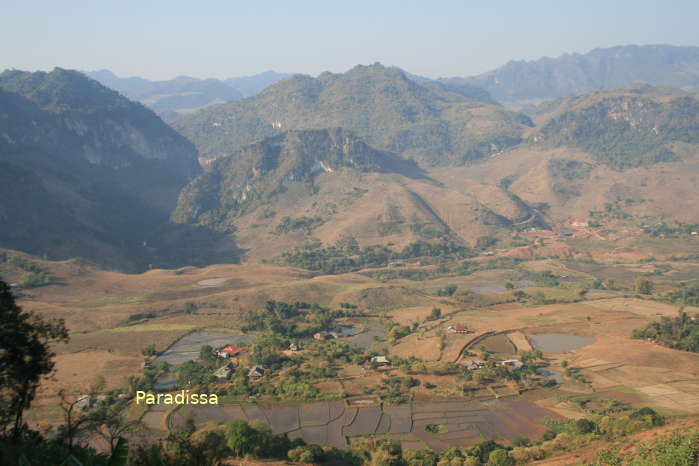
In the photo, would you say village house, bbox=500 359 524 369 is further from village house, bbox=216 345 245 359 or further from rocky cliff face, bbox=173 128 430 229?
rocky cliff face, bbox=173 128 430 229

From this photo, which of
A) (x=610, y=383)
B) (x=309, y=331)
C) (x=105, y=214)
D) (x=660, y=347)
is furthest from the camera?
(x=105, y=214)

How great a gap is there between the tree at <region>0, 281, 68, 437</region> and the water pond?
42.8m

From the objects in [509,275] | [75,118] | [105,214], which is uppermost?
[75,118]

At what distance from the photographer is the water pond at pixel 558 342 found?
172 ft

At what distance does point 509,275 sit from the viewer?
86.2 meters

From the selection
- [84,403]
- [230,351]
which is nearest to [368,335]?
[230,351]

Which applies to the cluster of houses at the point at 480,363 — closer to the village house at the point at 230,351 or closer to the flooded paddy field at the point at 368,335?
the flooded paddy field at the point at 368,335

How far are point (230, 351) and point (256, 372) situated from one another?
6.39 metres

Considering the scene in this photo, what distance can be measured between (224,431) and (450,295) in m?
45.7

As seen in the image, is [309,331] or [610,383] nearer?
[610,383]

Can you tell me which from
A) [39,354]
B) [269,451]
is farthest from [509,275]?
[39,354]

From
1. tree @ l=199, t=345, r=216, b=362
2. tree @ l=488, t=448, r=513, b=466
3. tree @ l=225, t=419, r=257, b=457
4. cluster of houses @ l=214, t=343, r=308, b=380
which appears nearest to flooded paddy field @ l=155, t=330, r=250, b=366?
tree @ l=199, t=345, r=216, b=362

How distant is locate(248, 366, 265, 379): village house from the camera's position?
152ft

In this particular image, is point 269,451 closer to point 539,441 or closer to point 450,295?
point 539,441
